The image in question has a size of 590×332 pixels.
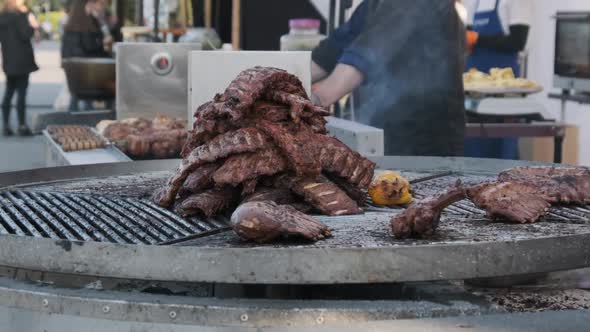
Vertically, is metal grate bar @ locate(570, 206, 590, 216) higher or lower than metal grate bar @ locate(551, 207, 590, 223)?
lower

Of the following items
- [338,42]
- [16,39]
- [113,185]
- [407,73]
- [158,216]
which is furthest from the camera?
[16,39]

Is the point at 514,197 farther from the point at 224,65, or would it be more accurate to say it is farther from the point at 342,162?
the point at 224,65

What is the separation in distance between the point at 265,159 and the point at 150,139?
2804 mm

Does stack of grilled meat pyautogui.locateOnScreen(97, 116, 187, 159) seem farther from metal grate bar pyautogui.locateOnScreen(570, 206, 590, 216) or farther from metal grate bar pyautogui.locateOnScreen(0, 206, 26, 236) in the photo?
metal grate bar pyautogui.locateOnScreen(570, 206, 590, 216)

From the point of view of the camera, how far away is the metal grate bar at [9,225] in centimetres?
290

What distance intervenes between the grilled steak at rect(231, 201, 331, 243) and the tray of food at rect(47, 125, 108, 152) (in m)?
3.33

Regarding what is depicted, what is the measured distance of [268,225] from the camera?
2578mm

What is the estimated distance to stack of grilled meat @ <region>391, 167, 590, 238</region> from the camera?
8.78 ft

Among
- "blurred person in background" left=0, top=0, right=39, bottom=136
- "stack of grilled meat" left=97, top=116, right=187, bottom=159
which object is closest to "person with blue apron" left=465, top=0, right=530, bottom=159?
"stack of grilled meat" left=97, top=116, right=187, bottom=159

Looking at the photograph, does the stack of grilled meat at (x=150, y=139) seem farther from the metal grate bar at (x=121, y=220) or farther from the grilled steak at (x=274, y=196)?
the grilled steak at (x=274, y=196)

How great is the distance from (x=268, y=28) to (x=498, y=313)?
9708 millimetres

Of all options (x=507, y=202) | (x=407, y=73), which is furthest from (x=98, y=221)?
(x=407, y=73)

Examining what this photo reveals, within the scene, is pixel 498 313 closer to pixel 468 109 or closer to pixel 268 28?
pixel 468 109

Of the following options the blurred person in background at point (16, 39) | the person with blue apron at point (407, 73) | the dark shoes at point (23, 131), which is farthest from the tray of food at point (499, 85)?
the dark shoes at point (23, 131)
